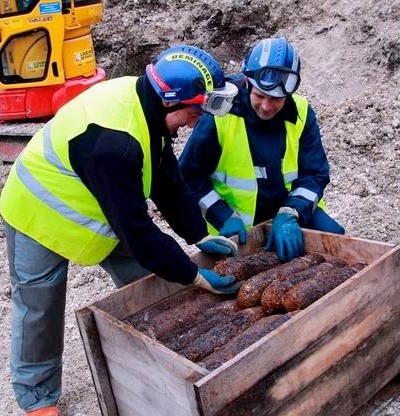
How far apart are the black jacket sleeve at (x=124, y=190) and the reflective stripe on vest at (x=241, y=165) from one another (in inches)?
39.8

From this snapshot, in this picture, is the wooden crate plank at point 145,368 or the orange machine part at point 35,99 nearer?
the wooden crate plank at point 145,368

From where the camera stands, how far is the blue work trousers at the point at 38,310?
3.32m

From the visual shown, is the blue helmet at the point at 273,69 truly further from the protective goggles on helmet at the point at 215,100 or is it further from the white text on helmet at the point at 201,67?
the white text on helmet at the point at 201,67

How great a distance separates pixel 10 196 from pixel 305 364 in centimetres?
165

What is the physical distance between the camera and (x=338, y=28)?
8.23m

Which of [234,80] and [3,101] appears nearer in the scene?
[234,80]

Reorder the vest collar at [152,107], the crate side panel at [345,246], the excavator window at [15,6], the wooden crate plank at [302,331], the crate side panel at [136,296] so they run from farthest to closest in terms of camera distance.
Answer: the excavator window at [15,6], the crate side panel at [345,246], the crate side panel at [136,296], the vest collar at [152,107], the wooden crate plank at [302,331]

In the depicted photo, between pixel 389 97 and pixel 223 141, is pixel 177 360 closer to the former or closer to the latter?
pixel 223 141

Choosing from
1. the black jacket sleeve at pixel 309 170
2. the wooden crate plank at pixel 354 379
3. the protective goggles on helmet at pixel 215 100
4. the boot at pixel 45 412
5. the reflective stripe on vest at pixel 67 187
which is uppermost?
the protective goggles on helmet at pixel 215 100

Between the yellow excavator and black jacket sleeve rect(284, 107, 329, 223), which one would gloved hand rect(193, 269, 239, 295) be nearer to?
black jacket sleeve rect(284, 107, 329, 223)

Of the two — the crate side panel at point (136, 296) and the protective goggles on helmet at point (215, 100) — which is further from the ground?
the protective goggles on helmet at point (215, 100)

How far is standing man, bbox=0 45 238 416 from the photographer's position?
108 inches

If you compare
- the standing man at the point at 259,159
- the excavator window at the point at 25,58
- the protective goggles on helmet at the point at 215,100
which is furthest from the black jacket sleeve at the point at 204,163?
the excavator window at the point at 25,58

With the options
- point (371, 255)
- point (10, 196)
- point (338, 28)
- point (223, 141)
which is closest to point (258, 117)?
point (223, 141)
